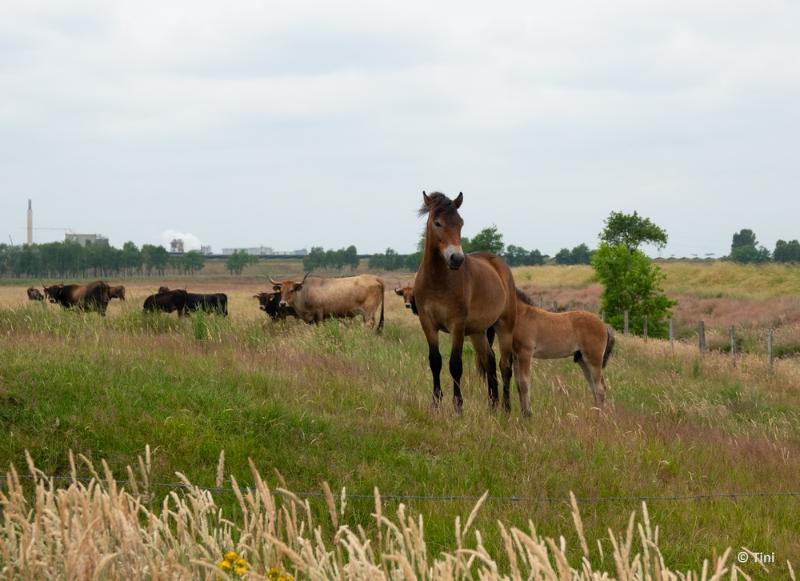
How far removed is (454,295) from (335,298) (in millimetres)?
A: 14318

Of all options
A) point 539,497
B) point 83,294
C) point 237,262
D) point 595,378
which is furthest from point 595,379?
point 237,262

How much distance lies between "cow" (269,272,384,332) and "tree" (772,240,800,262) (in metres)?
135

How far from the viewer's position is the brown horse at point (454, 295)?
416 inches

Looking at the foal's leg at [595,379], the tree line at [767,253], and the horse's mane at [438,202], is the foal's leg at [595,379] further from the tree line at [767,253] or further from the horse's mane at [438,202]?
the tree line at [767,253]

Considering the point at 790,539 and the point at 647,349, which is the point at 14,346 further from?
the point at 647,349

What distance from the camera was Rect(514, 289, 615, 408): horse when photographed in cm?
1309

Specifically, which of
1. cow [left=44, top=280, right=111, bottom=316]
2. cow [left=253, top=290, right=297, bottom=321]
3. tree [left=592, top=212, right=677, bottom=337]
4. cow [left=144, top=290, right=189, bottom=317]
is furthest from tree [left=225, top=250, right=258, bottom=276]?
cow [left=253, top=290, right=297, bottom=321]

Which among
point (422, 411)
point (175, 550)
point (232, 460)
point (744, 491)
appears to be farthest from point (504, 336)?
point (175, 550)

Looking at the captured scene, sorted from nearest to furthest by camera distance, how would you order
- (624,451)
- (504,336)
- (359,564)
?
(359,564) < (624,451) < (504,336)

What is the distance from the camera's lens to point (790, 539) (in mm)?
7098

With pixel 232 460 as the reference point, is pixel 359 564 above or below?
above

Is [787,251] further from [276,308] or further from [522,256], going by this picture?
[276,308]

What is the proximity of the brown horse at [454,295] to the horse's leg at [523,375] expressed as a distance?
0.23 meters

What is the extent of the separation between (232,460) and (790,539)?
520cm
